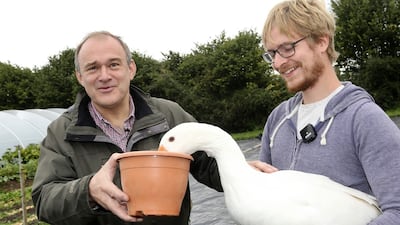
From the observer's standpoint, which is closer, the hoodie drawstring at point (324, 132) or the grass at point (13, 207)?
the hoodie drawstring at point (324, 132)

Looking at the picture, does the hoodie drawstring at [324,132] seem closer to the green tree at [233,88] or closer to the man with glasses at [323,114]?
the man with glasses at [323,114]

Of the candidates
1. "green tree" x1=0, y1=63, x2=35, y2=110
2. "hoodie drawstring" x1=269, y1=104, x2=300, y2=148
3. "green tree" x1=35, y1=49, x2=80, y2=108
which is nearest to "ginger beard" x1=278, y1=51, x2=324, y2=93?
"hoodie drawstring" x1=269, y1=104, x2=300, y2=148

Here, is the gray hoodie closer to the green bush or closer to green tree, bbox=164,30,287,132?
the green bush

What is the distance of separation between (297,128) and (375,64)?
21.2 m

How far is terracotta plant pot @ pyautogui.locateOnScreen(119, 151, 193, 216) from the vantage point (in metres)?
1.72

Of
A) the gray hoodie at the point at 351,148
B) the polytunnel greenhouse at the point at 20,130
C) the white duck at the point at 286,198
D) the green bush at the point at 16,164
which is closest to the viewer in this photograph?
the gray hoodie at the point at 351,148

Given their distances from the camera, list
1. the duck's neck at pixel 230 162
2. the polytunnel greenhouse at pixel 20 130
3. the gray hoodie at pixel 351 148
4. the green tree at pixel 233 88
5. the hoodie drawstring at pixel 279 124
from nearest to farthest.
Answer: the gray hoodie at pixel 351 148
the duck's neck at pixel 230 162
the hoodie drawstring at pixel 279 124
the polytunnel greenhouse at pixel 20 130
the green tree at pixel 233 88

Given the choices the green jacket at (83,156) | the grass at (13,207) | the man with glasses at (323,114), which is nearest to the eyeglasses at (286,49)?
the man with glasses at (323,114)

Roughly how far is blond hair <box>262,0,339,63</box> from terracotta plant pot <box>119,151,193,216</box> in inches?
27.9

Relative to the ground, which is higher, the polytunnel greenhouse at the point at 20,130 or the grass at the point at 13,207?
the polytunnel greenhouse at the point at 20,130

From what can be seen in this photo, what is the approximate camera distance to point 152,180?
173 cm

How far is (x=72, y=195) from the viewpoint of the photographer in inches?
79.4

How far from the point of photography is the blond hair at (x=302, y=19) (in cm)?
196

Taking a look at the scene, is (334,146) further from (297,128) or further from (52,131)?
(52,131)
